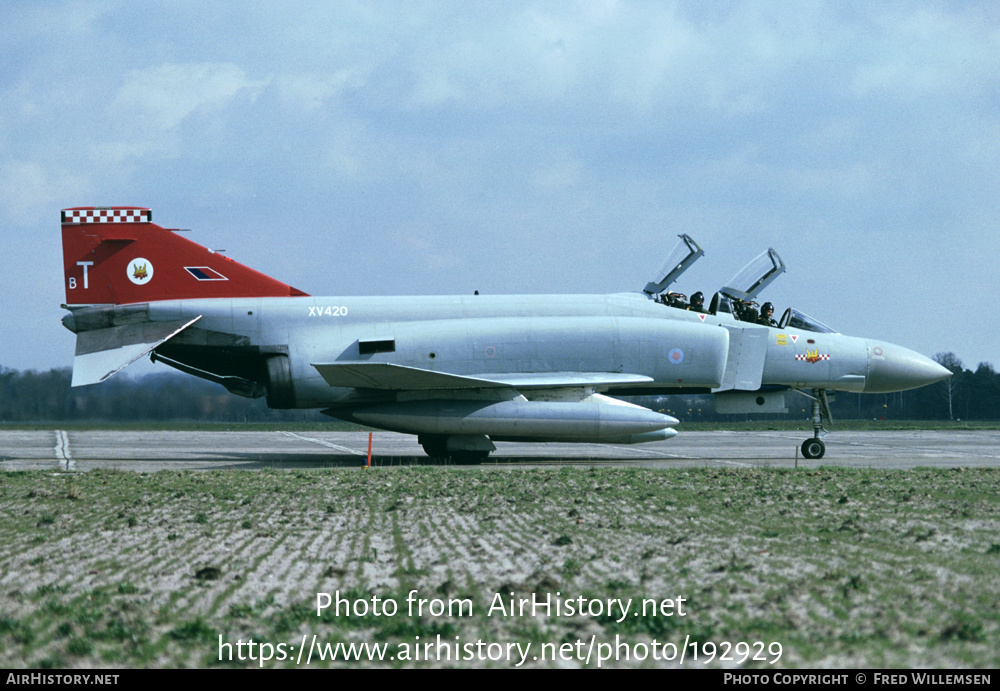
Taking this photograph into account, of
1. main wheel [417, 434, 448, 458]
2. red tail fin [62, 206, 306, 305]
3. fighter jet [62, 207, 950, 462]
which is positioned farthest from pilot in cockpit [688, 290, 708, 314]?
red tail fin [62, 206, 306, 305]

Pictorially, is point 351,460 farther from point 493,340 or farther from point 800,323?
point 800,323

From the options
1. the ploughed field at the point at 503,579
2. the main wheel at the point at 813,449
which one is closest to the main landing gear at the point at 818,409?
the main wheel at the point at 813,449

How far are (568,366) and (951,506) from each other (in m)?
9.92

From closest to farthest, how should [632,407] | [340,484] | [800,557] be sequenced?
1. [800,557]
2. [340,484]
3. [632,407]

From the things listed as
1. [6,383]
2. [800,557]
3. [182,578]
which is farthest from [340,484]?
[6,383]

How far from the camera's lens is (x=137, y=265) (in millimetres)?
19375

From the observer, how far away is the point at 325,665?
4.20 meters

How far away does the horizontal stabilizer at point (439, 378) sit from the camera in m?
17.8

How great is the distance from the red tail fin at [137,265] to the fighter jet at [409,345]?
28 millimetres

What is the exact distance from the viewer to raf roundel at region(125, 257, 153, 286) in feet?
63.4

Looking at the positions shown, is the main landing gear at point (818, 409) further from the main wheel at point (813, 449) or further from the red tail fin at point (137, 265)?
the red tail fin at point (137, 265)

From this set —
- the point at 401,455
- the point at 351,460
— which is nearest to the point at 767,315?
the point at 401,455
